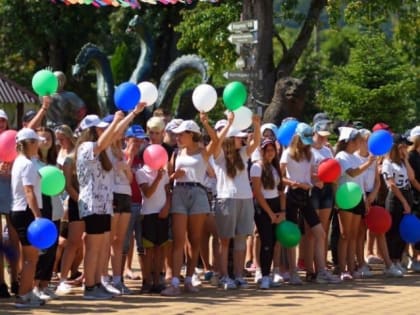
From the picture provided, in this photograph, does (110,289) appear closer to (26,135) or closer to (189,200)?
(189,200)

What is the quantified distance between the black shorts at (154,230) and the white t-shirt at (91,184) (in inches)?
30.9

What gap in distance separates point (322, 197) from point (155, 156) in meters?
2.47

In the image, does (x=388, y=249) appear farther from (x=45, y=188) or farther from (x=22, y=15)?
(x=22, y=15)

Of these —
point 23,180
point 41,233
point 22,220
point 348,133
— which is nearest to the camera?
point 41,233

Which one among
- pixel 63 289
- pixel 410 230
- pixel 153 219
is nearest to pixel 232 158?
pixel 153 219

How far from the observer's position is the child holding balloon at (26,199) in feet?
35.3

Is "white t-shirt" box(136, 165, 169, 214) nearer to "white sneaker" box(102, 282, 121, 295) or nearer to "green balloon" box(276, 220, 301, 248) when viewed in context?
"white sneaker" box(102, 282, 121, 295)

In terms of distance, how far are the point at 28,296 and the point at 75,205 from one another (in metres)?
1.21

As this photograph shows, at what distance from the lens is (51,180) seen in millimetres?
10781

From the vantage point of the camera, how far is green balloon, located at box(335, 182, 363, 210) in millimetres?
13062

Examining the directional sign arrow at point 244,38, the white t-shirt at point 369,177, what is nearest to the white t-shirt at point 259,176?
the white t-shirt at point 369,177

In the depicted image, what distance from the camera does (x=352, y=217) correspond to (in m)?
13.5

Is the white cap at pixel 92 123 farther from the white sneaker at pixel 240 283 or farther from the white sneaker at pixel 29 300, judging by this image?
the white sneaker at pixel 240 283

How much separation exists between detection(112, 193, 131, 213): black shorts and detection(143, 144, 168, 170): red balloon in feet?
1.43
